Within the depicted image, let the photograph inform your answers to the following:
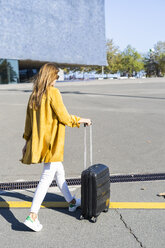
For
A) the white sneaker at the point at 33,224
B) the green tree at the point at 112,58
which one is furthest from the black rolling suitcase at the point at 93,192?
the green tree at the point at 112,58

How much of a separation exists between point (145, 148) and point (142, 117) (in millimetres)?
3938

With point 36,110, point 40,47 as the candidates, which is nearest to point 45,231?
point 36,110

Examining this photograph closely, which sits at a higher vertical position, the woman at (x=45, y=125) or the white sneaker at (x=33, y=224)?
the woman at (x=45, y=125)

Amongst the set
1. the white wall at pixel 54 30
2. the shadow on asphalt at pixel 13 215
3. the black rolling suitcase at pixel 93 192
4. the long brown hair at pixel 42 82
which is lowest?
the shadow on asphalt at pixel 13 215

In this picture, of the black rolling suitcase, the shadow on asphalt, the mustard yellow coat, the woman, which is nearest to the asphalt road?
the shadow on asphalt

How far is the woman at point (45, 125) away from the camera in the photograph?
2889 millimetres

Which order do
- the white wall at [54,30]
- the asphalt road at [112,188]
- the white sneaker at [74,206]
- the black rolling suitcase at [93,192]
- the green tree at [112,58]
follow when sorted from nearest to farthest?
the asphalt road at [112,188] → the black rolling suitcase at [93,192] → the white sneaker at [74,206] → the white wall at [54,30] → the green tree at [112,58]

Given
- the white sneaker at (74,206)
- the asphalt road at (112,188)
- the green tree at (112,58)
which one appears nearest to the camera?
the asphalt road at (112,188)

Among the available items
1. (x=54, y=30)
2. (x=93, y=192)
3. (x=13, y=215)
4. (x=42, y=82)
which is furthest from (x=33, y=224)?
(x=54, y=30)

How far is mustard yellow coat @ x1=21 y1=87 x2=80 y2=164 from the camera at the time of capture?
289 cm

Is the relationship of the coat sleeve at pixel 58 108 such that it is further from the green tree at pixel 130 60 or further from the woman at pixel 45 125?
the green tree at pixel 130 60

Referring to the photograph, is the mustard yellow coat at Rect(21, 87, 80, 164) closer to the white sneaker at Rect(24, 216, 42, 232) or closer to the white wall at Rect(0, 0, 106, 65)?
the white sneaker at Rect(24, 216, 42, 232)

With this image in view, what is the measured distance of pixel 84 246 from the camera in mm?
2680

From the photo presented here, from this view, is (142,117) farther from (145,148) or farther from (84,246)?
(84,246)
